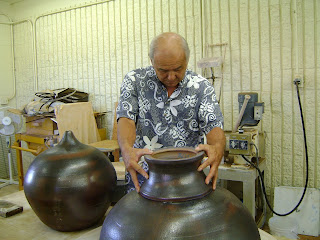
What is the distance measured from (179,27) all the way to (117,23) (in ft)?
3.49

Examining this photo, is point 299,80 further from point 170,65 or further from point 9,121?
point 9,121

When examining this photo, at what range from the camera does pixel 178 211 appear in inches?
37.8

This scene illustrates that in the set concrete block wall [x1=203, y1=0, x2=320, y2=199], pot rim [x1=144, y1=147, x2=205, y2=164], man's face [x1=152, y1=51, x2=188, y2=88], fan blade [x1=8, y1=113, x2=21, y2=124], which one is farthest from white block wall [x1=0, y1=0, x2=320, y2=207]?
pot rim [x1=144, y1=147, x2=205, y2=164]

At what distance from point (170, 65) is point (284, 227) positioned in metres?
2.55

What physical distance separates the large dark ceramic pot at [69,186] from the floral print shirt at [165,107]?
0.32m

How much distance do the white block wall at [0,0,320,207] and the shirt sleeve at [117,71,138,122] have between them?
7.12 ft

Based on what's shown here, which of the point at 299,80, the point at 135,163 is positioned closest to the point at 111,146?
the point at 299,80

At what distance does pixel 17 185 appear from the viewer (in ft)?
17.9

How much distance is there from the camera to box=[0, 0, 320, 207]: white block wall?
131 inches

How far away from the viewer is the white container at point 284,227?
3.17 meters

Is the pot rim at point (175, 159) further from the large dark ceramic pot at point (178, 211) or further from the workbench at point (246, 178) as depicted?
the workbench at point (246, 178)

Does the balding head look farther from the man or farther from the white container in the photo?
the white container

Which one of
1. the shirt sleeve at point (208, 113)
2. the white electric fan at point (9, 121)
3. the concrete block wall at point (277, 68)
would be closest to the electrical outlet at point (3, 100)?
the white electric fan at point (9, 121)

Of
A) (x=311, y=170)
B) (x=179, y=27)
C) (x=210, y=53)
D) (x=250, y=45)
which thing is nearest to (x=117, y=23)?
(x=179, y=27)
